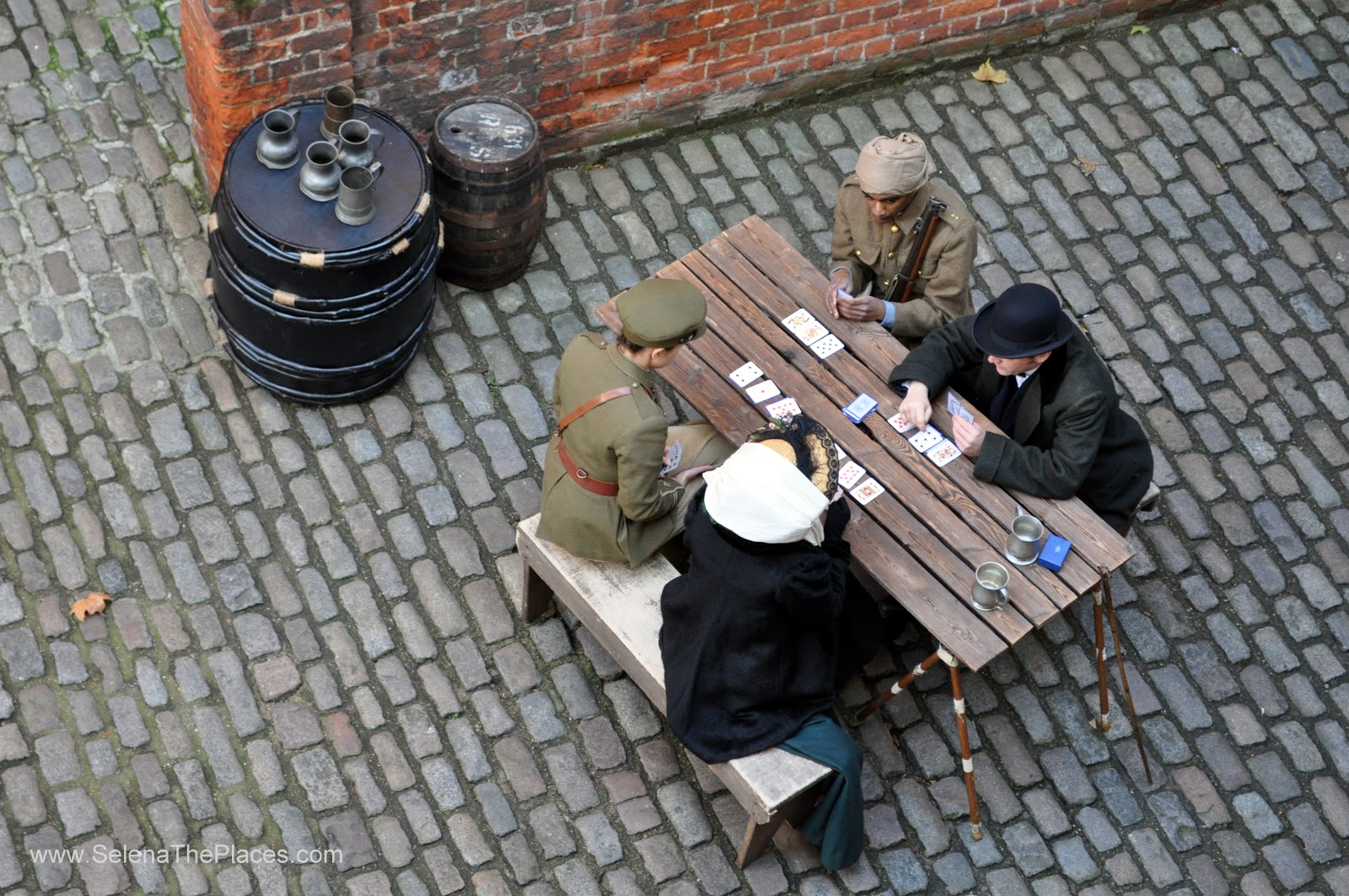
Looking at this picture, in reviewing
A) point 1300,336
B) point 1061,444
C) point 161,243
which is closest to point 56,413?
point 161,243

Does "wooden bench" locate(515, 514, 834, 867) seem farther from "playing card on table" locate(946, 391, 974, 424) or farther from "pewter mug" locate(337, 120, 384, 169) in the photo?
"pewter mug" locate(337, 120, 384, 169)

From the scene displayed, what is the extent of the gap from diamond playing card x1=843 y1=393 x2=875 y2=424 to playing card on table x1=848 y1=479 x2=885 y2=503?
30 centimetres

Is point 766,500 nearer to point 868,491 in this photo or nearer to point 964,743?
point 868,491

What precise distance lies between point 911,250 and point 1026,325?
890 mm

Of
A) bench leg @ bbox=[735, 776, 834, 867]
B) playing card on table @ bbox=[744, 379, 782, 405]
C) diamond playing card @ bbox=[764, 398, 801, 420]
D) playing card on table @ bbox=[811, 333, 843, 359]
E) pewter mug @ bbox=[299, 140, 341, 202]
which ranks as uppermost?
pewter mug @ bbox=[299, 140, 341, 202]

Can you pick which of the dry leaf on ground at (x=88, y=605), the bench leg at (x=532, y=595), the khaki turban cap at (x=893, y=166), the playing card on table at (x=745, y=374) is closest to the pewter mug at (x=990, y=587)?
the playing card on table at (x=745, y=374)

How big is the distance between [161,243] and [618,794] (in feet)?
10.9

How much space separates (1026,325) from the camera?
5.68 meters

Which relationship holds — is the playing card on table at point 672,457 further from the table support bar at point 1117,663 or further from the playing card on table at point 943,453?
the table support bar at point 1117,663

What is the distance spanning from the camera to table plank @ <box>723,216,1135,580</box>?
5.76m

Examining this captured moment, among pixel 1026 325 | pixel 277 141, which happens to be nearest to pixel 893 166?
pixel 1026 325

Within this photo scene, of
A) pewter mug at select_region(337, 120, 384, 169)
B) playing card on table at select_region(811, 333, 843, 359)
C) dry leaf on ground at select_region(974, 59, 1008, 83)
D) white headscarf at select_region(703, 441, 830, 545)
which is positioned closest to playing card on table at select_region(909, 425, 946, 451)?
playing card on table at select_region(811, 333, 843, 359)

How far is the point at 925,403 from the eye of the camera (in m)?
6.01

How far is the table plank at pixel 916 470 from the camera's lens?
565 cm
